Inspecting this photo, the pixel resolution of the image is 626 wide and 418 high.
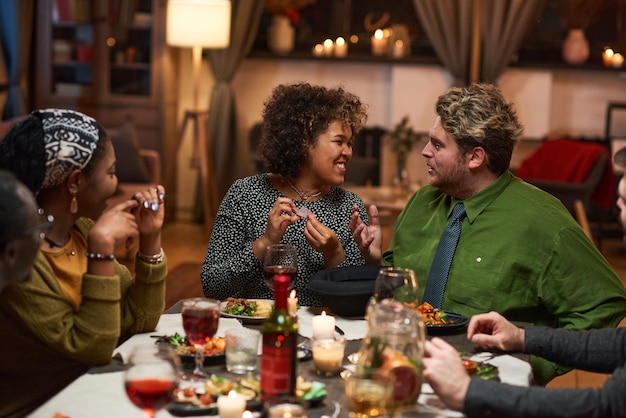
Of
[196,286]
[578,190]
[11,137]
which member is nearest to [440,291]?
[11,137]

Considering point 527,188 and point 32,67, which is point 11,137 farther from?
point 32,67

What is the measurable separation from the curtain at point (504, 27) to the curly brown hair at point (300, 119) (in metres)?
5.37

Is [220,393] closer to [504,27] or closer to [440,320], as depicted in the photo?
[440,320]

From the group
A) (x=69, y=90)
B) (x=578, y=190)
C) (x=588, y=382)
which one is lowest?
(x=588, y=382)

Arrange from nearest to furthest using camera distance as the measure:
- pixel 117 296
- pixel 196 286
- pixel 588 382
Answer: pixel 117 296 < pixel 588 382 < pixel 196 286

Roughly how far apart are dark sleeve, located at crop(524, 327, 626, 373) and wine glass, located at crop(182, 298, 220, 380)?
0.77 m

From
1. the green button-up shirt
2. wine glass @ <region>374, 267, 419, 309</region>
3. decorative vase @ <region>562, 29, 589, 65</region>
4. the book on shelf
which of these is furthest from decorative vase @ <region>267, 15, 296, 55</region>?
wine glass @ <region>374, 267, 419, 309</region>

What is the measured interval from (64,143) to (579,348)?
4.23ft

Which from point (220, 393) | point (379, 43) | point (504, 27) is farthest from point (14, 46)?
point (220, 393)

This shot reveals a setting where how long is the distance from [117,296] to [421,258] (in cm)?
118

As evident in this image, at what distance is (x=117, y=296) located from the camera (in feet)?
7.18

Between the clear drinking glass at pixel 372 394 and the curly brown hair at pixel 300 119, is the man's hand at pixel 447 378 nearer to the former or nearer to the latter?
the clear drinking glass at pixel 372 394

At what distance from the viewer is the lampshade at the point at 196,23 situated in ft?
25.4

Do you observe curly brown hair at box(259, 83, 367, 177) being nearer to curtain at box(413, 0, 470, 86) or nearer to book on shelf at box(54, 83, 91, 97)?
curtain at box(413, 0, 470, 86)
